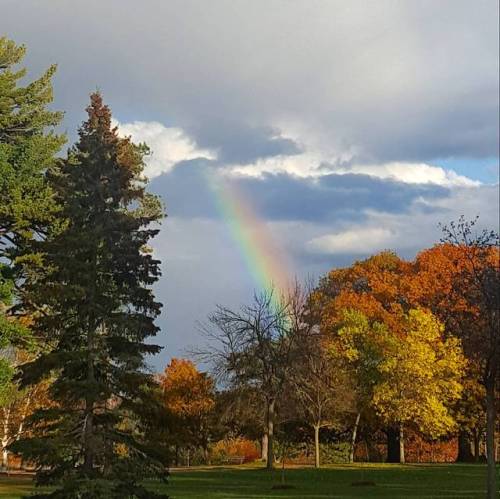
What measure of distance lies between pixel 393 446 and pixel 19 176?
39.7m

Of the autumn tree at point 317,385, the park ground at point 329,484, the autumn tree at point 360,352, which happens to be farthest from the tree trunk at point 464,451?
the autumn tree at point 317,385

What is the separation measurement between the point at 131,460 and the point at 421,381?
1293 inches

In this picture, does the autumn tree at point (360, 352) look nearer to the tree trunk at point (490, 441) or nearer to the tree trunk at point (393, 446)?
the tree trunk at point (393, 446)

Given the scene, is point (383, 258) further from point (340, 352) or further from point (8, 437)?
point (8, 437)

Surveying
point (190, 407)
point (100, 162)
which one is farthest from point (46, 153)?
point (190, 407)

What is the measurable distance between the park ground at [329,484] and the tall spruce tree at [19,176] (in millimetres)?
7224

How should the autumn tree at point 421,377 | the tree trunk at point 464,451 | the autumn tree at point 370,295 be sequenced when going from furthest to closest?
the tree trunk at point 464,451 → the autumn tree at point 370,295 → the autumn tree at point 421,377

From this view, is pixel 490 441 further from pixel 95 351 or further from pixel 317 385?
pixel 317 385

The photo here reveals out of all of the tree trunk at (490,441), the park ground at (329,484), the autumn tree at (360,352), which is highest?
the autumn tree at (360,352)

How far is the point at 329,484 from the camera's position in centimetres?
3766

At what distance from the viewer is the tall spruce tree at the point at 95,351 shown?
766 inches

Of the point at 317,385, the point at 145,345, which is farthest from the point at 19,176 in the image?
the point at 317,385

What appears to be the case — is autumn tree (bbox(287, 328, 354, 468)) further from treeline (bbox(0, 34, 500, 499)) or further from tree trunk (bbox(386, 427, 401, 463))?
tree trunk (bbox(386, 427, 401, 463))

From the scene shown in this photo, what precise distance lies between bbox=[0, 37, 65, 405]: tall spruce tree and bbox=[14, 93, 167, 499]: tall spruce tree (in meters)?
9.92
